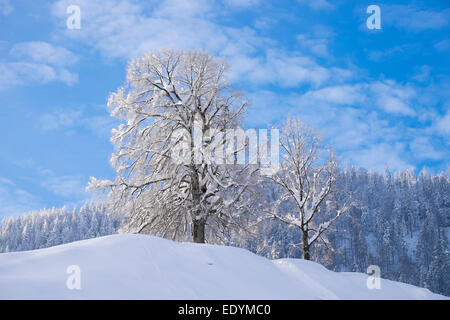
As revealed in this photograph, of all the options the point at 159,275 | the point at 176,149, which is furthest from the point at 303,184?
the point at 159,275

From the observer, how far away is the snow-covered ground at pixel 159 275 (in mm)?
6054

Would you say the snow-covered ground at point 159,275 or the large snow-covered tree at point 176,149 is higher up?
the large snow-covered tree at point 176,149

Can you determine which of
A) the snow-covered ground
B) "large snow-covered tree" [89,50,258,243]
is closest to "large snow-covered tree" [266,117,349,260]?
"large snow-covered tree" [89,50,258,243]

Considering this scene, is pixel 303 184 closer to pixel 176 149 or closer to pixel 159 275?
pixel 176 149

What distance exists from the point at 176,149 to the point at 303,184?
280 inches

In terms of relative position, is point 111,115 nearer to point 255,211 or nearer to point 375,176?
point 255,211

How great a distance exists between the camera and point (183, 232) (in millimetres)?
18703

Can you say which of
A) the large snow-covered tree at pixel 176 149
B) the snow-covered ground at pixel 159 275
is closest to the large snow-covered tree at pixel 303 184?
the large snow-covered tree at pixel 176 149

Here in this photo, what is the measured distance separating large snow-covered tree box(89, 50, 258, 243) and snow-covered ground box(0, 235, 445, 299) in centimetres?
776

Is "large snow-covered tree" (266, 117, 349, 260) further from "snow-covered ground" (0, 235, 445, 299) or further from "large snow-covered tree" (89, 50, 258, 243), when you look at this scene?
"snow-covered ground" (0, 235, 445, 299)

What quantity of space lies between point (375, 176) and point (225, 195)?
171324mm

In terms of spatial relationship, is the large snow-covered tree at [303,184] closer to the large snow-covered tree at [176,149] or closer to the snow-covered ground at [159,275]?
the large snow-covered tree at [176,149]

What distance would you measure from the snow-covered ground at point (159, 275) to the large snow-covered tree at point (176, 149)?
25.5ft
